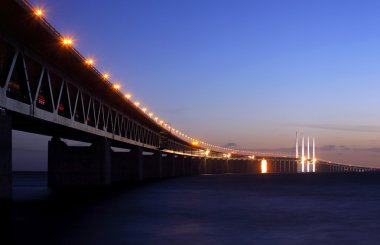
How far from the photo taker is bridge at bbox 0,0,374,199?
3269 centimetres

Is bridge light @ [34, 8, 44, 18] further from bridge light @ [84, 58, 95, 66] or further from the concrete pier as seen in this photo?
the concrete pier

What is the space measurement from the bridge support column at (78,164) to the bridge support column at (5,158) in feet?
114

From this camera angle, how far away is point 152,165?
122 metres

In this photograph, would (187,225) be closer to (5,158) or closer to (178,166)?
(5,158)

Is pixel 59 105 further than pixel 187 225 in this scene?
Yes

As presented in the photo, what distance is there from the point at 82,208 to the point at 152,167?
8048 cm

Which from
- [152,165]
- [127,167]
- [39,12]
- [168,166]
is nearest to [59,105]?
[39,12]

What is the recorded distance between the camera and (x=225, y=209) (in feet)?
141

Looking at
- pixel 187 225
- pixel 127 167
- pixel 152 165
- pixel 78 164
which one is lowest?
pixel 187 225

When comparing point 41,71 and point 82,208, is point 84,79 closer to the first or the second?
point 41,71

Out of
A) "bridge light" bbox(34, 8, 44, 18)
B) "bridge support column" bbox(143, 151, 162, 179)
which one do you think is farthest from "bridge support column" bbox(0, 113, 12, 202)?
"bridge support column" bbox(143, 151, 162, 179)

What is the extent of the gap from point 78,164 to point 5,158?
36941 mm

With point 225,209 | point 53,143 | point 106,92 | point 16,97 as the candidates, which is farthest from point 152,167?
point 16,97

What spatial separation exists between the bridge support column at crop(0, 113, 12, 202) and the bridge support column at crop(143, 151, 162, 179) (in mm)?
89076
